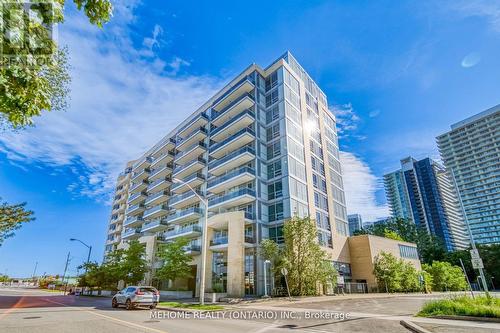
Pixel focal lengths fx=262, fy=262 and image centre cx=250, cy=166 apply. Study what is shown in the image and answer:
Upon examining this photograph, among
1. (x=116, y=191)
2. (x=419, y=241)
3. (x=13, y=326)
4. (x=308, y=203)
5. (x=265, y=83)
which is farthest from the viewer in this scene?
(x=116, y=191)

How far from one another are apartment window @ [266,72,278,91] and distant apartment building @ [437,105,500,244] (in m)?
26.1

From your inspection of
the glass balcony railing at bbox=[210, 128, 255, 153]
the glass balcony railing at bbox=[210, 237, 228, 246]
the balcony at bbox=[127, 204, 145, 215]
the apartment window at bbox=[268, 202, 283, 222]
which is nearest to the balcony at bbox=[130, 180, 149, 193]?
the balcony at bbox=[127, 204, 145, 215]

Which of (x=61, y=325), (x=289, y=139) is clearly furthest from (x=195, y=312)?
(x=289, y=139)

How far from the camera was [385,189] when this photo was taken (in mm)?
127562

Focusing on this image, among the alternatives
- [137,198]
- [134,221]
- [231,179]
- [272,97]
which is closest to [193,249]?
[231,179]

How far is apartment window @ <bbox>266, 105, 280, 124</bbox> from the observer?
40803mm

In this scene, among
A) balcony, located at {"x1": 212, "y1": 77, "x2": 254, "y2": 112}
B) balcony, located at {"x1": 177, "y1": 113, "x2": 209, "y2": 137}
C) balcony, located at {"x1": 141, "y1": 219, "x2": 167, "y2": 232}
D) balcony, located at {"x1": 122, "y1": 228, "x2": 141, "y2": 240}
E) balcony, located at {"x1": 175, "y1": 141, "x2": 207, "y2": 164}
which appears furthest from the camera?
balcony, located at {"x1": 122, "y1": 228, "x2": 141, "y2": 240}

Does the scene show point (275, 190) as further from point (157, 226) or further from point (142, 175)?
point (142, 175)

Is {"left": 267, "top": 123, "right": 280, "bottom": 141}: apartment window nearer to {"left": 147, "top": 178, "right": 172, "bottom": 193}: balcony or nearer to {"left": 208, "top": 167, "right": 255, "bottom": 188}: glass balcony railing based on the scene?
{"left": 208, "top": 167, "right": 255, "bottom": 188}: glass balcony railing

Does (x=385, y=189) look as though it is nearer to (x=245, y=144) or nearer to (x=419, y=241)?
(x=419, y=241)

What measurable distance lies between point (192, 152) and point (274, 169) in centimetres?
1737

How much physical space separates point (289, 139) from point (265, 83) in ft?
40.5

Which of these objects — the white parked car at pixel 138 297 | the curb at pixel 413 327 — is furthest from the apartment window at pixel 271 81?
the curb at pixel 413 327

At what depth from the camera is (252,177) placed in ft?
120
